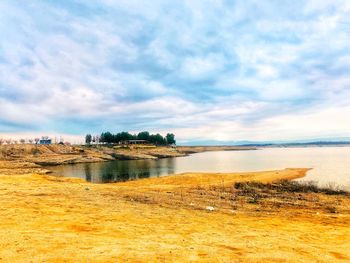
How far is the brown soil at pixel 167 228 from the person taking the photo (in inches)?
456

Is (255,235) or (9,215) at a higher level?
(9,215)

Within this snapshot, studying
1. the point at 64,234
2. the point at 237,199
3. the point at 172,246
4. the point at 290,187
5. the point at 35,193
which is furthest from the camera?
the point at 290,187

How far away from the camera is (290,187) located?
37.1m

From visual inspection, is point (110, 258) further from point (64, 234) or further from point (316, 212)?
point (316, 212)

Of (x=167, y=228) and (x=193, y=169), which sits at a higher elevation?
(x=167, y=228)

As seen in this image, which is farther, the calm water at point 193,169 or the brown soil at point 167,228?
the calm water at point 193,169

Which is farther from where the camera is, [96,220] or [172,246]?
[96,220]

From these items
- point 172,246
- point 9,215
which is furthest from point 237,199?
point 9,215

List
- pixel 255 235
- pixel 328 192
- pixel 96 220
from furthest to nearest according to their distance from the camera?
pixel 328 192 < pixel 96 220 < pixel 255 235

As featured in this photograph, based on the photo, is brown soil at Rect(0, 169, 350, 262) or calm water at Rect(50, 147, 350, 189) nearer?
brown soil at Rect(0, 169, 350, 262)

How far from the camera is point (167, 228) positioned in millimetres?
16016

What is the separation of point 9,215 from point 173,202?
11.5m

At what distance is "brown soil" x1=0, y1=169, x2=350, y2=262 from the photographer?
11586 millimetres

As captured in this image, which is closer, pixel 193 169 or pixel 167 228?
pixel 167 228
